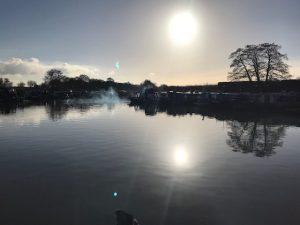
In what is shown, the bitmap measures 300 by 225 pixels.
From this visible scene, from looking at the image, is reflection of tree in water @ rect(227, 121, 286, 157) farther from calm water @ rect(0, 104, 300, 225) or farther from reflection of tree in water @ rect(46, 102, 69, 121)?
reflection of tree in water @ rect(46, 102, 69, 121)

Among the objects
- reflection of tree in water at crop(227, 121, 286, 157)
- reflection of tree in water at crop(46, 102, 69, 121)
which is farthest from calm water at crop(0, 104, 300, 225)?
reflection of tree in water at crop(46, 102, 69, 121)

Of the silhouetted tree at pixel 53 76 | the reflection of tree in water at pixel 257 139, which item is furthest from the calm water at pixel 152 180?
the silhouetted tree at pixel 53 76

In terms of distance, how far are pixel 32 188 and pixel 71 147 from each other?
30.1 feet

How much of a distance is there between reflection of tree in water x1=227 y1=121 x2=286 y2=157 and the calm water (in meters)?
0.09

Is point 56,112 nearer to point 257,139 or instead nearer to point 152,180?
point 257,139

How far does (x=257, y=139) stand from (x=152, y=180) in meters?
15.2

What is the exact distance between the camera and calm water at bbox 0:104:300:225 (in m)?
10.8

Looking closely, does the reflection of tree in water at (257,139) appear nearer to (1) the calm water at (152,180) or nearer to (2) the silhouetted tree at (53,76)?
(1) the calm water at (152,180)

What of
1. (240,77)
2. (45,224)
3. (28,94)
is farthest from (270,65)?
(28,94)

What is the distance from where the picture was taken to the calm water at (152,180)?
1077 centimetres

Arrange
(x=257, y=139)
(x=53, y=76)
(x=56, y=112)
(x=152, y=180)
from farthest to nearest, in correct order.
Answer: (x=53, y=76) → (x=56, y=112) → (x=257, y=139) → (x=152, y=180)

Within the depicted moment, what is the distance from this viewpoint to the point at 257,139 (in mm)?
26359

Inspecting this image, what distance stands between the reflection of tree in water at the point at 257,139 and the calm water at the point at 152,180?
0.29ft

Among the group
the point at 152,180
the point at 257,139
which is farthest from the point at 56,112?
the point at 152,180
